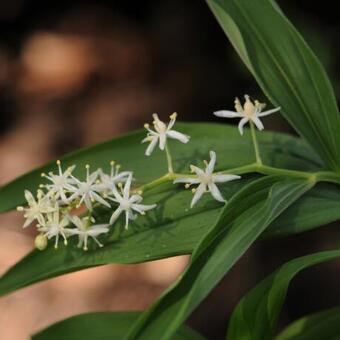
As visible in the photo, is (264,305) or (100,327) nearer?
(264,305)

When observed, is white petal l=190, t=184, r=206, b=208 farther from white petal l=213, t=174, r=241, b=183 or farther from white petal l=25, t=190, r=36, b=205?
white petal l=25, t=190, r=36, b=205

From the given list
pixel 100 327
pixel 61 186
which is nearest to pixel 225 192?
pixel 61 186

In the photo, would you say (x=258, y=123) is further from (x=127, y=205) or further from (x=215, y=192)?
(x=127, y=205)

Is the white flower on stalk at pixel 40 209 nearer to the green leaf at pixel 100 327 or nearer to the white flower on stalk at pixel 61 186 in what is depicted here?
the white flower on stalk at pixel 61 186

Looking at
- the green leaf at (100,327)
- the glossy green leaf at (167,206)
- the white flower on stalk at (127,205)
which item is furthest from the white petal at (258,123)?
the green leaf at (100,327)

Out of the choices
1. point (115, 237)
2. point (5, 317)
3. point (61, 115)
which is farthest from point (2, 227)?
point (115, 237)

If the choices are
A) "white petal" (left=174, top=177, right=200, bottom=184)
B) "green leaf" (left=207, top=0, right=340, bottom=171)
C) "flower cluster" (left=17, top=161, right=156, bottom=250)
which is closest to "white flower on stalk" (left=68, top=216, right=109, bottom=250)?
"flower cluster" (left=17, top=161, right=156, bottom=250)

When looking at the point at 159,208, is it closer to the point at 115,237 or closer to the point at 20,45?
the point at 115,237
